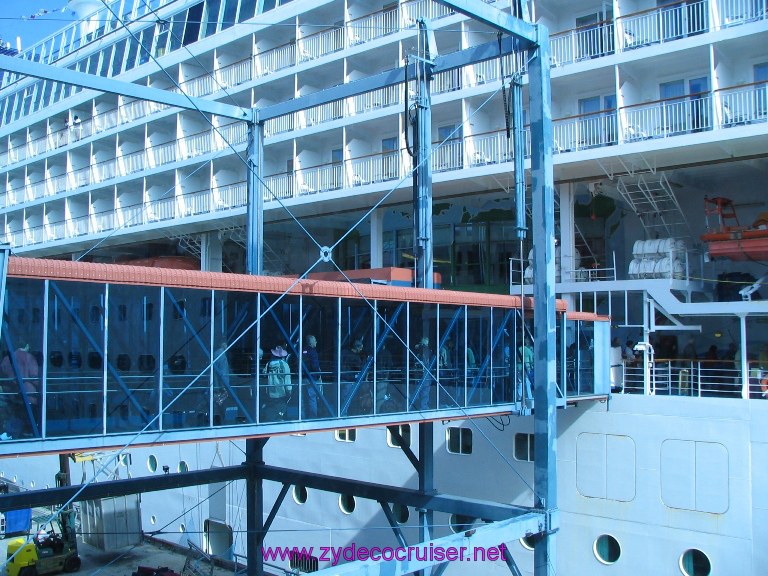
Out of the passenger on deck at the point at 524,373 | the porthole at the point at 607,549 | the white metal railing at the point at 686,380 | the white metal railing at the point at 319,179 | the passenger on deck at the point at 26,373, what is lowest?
the porthole at the point at 607,549

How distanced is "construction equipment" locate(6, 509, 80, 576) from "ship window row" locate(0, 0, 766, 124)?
13801mm

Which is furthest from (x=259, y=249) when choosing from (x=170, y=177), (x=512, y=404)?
(x=170, y=177)

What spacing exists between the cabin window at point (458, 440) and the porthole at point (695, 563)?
15.6 feet

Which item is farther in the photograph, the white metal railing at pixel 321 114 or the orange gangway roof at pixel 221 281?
the white metal railing at pixel 321 114

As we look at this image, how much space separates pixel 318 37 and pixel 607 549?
57.3ft

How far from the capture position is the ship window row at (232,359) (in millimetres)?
7977

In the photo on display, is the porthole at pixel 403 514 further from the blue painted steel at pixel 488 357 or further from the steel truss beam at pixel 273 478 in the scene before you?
the blue painted steel at pixel 488 357

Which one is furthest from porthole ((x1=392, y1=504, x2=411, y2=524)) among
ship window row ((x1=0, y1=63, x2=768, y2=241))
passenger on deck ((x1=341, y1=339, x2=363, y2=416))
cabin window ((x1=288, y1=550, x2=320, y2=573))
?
ship window row ((x1=0, y1=63, x2=768, y2=241))

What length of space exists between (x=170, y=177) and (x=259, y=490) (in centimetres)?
1814

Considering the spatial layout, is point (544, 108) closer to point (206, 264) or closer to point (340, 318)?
point (340, 318)

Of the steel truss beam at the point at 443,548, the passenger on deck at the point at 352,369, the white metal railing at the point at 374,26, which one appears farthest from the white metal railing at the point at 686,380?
the white metal railing at the point at 374,26

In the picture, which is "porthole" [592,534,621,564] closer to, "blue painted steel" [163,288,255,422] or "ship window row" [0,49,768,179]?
"ship window row" [0,49,768,179]

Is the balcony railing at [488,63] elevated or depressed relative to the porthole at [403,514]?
elevated

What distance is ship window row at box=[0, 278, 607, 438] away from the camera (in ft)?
26.2
